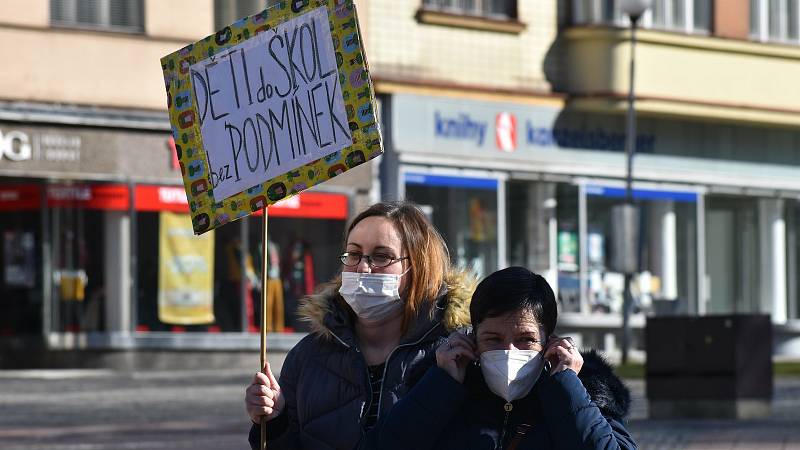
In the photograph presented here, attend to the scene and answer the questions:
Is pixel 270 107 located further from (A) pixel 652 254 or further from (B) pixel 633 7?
(A) pixel 652 254

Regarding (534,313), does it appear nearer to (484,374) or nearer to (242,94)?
(484,374)

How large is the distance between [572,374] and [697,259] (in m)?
29.3

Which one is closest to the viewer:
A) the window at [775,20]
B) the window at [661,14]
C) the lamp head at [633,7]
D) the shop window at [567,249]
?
the lamp head at [633,7]

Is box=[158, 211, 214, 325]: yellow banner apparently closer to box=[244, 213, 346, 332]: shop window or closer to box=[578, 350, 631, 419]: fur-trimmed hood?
box=[244, 213, 346, 332]: shop window

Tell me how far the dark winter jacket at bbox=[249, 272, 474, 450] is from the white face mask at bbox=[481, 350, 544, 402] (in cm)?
85

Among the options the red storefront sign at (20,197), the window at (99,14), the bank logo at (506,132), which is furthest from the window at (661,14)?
the red storefront sign at (20,197)

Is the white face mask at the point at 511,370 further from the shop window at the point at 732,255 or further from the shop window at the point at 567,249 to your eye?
the shop window at the point at 732,255

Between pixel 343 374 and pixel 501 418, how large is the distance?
93cm

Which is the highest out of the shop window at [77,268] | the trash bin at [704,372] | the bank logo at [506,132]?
the bank logo at [506,132]

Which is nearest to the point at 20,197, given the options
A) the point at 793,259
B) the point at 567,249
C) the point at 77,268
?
the point at 77,268

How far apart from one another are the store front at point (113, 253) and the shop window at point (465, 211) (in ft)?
9.09

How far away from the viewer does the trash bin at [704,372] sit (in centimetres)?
1638

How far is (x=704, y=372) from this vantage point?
16.5 meters

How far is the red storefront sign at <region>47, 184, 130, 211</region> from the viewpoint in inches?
1017
